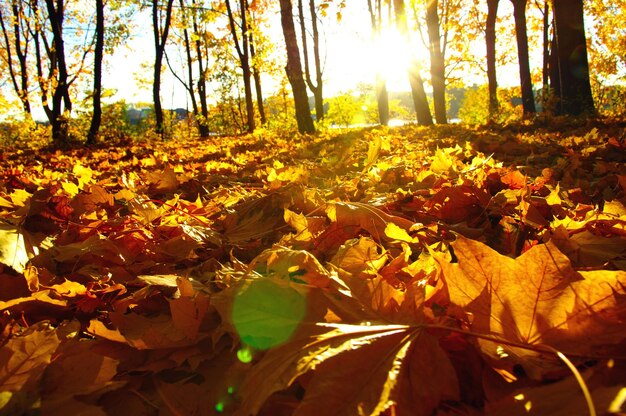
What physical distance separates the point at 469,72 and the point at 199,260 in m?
32.8

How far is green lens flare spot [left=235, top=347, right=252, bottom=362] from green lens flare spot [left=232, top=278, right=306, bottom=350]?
13mm

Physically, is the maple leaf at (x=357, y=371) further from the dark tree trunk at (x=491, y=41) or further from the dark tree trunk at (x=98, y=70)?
the dark tree trunk at (x=98, y=70)

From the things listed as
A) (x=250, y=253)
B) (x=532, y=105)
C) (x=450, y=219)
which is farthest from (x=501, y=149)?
(x=532, y=105)

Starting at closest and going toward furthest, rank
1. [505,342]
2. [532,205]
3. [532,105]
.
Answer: [505,342] < [532,205] < [532,105]

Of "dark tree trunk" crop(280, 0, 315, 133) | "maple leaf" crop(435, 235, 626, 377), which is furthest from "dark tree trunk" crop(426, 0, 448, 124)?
"maple leaf" crop(435, 235, 626, 377)

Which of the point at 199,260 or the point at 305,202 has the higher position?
the point at 305,202

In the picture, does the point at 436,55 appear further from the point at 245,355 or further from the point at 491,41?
the point at 245,355

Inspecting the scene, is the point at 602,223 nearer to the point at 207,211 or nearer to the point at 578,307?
the point at 578,307

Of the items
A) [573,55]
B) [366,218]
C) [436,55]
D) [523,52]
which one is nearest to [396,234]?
[366,218]

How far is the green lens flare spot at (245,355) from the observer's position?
0.66 metres

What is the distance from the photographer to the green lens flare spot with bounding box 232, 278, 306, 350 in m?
0.61

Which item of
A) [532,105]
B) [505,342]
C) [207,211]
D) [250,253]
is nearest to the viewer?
[505,342]

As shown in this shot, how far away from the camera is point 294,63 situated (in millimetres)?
9062

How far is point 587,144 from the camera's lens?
10.4ft
